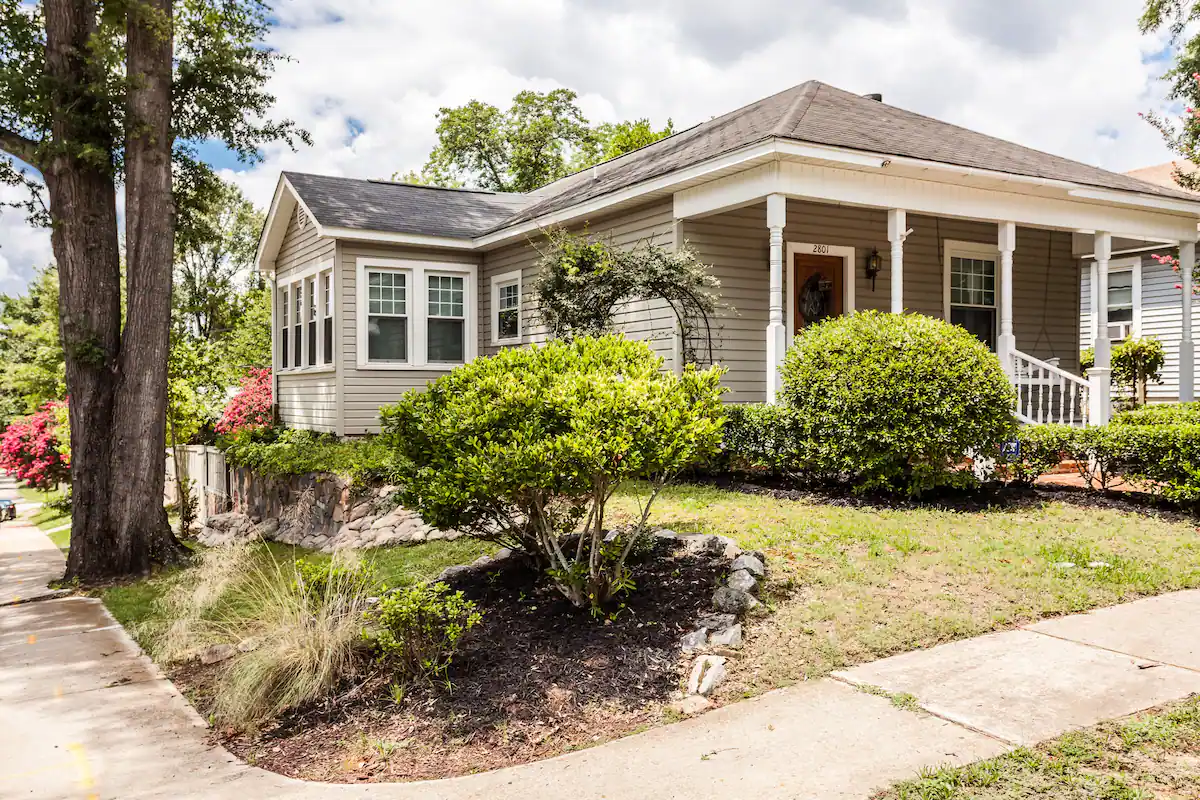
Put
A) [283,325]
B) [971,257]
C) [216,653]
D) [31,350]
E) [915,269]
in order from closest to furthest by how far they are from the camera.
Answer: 1. [216,653]
2. [915,269]
3. [971,257]
4. [283,325]
5. [31,350]

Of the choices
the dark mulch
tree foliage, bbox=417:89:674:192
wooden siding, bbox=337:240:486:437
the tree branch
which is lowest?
the dark mulch

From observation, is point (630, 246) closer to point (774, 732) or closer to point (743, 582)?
point (743, 582)

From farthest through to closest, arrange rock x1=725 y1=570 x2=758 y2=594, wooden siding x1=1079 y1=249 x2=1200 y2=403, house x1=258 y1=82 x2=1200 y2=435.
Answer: wooden siding x1=1079 y1=249 x2=1200 y2=403
house x1=258 y1=82 x2=1200 y2=435
rock x1=725 y1=570 x2=758 y2=594

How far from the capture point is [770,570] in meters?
5.57

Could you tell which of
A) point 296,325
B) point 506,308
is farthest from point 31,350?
point 506,308

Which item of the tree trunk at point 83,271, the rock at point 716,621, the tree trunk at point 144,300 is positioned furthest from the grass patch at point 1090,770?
the tree trunk at point 83,271

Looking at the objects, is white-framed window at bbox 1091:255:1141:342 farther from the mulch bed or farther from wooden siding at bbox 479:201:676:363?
the mulch bed

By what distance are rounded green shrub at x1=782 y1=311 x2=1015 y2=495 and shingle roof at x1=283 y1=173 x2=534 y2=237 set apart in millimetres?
8374

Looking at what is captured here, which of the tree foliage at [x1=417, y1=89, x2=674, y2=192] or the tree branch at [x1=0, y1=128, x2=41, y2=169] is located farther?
the tree foliage at [x1=417, y1=89, x2=674, y2=192]

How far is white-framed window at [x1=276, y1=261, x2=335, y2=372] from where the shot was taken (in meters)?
14.7

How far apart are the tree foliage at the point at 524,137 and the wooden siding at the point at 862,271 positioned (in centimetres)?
2563

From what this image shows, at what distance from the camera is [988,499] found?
318 inches

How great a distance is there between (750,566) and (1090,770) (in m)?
2.45

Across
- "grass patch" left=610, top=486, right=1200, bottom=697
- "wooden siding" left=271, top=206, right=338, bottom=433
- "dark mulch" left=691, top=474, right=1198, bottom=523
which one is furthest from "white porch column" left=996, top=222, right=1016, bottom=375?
"wooden siding" left=271, top=206, right=338, bottom=433
